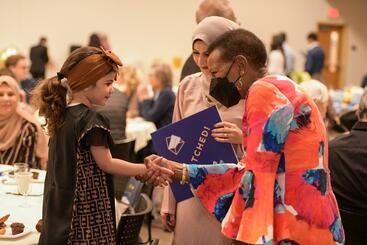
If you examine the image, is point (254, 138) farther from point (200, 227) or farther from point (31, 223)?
point (31, 223)

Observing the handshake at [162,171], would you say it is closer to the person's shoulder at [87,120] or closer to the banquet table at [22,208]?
the person's shoulder at [87,120]

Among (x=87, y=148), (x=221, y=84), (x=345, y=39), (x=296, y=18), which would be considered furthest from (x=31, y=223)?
(x=345, y=39)

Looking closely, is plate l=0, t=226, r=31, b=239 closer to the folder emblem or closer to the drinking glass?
the drinking glass

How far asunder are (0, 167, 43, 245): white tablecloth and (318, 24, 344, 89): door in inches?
578

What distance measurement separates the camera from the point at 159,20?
45.0 ft

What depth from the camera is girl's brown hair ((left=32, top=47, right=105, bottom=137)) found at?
2178mm

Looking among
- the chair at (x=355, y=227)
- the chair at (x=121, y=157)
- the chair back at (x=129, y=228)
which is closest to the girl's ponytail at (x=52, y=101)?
the chair back at (x=129, y=228)

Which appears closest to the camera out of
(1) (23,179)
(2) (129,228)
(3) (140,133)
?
(2) (129,228)

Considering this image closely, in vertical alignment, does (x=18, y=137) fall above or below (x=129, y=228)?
above

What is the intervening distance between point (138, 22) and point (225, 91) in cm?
1160

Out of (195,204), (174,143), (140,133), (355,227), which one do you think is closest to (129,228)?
(195,204)

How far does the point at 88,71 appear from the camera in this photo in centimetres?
219

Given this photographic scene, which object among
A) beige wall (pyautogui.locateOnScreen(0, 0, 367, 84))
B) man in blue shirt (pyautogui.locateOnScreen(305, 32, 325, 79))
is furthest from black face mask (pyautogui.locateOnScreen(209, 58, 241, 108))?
man in blue shirt (pyautogui.locateOnScreen(305, 32, 325, 79))

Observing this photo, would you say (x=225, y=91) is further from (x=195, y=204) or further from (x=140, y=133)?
(x=140, y=133)
